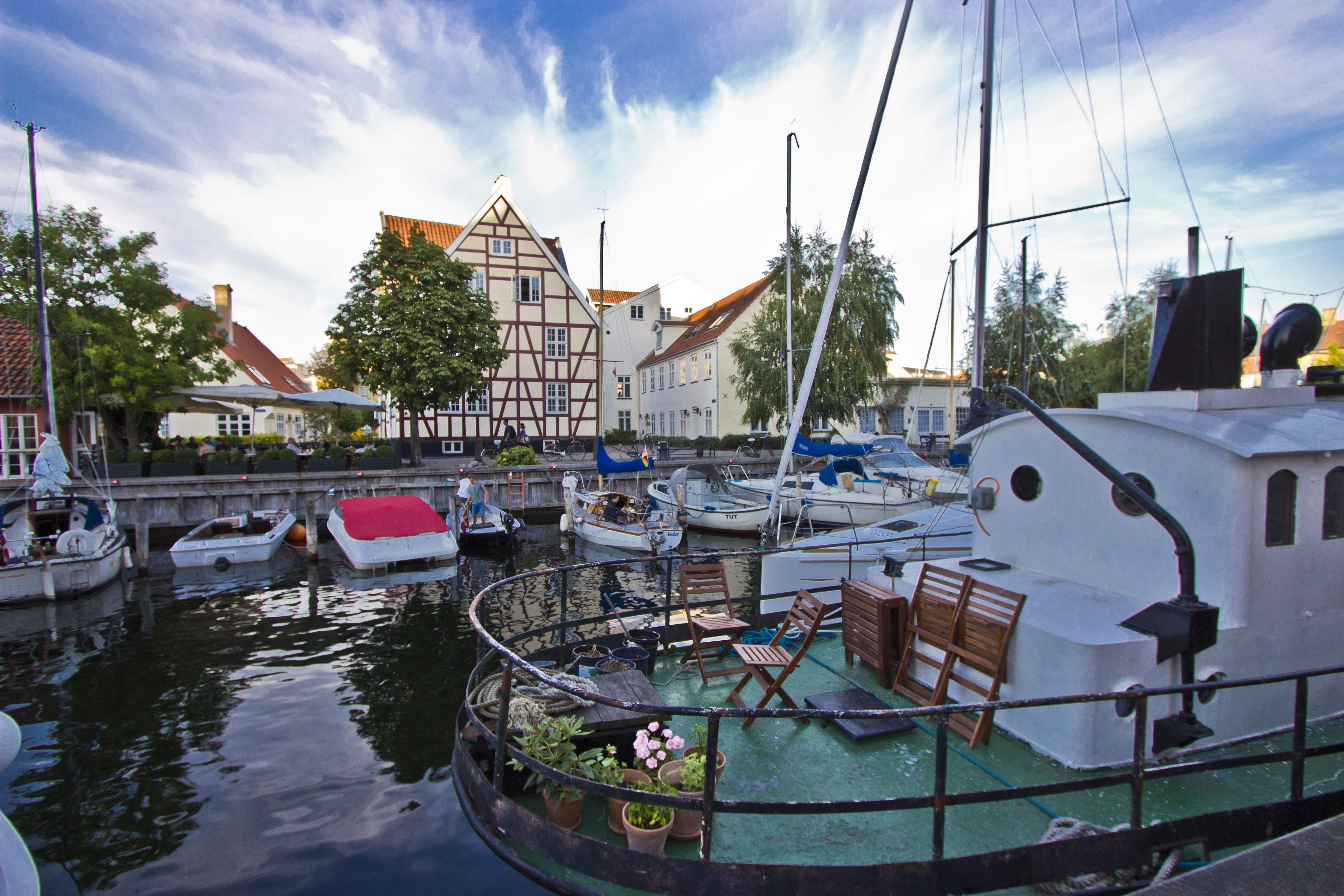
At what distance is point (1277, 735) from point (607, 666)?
211 inches

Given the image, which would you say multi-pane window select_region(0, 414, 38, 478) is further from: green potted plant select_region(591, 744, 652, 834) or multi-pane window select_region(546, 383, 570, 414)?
green potted plant select_region(591, 744, 652, 834)

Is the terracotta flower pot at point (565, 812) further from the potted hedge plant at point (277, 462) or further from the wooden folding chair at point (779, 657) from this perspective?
the potted hedge plant at point (277, 462)

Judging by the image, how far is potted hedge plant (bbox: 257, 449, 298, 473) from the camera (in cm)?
2291

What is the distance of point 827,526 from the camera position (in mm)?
22578

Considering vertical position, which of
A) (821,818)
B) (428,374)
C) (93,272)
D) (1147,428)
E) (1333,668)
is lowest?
(821,818)

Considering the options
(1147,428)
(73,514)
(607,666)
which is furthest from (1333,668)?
(73,514)

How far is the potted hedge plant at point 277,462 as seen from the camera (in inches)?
902

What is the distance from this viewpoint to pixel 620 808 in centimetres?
414

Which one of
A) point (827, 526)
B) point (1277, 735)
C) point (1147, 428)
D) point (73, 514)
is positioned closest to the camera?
point (1277, 735)

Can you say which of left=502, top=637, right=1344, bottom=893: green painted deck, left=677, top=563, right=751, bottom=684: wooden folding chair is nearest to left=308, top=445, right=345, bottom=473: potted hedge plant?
left=677, top=563, right=751, bottom=684: wooden folding chair

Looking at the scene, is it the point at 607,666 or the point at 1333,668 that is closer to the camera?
the point at 1333,668

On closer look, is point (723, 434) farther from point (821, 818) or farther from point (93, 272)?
point (821, 818)

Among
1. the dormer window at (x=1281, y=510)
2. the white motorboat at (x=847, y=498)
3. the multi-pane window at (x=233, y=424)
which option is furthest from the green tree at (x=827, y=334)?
the multi-pane window at (x=233, y=424)

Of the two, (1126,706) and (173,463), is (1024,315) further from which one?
(173,463)
